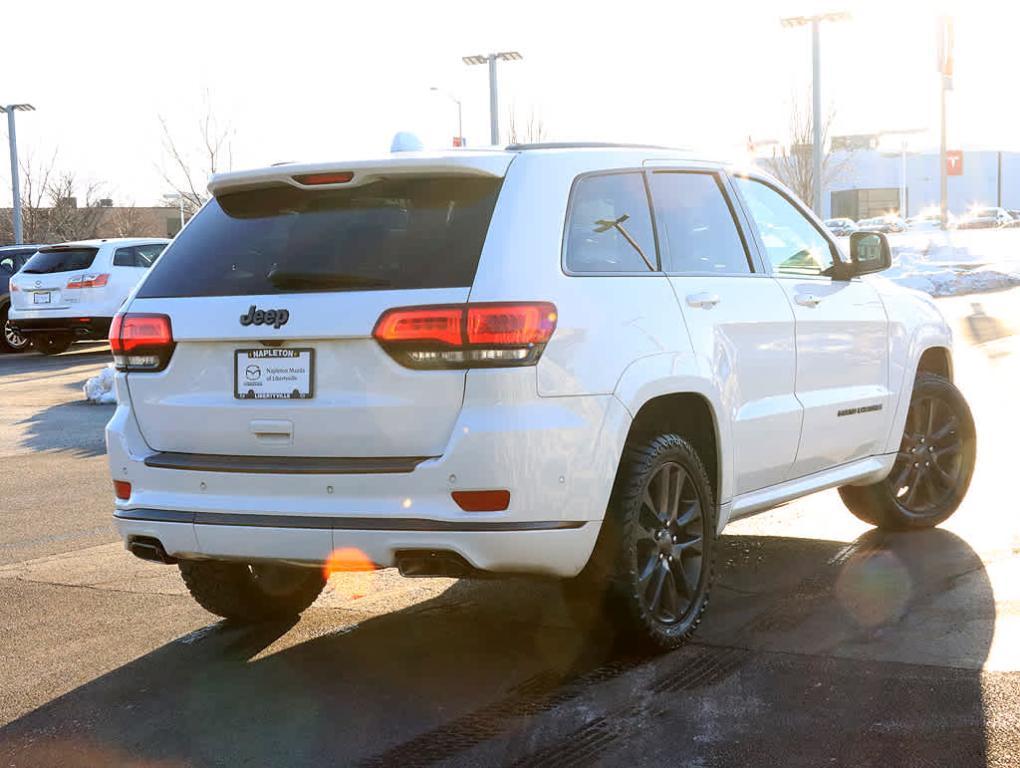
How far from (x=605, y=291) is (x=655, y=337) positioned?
11.3 inches

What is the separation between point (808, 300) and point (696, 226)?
0.78 meters

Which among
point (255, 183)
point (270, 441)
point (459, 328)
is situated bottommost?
point (270, 441)

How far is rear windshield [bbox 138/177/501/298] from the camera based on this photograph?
4602 mm

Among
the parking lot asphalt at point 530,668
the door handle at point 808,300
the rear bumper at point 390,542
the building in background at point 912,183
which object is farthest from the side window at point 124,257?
the building in background at point 912,183

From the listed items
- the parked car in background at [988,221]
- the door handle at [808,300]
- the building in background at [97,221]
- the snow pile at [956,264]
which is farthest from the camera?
the parked car in background at [988,221]

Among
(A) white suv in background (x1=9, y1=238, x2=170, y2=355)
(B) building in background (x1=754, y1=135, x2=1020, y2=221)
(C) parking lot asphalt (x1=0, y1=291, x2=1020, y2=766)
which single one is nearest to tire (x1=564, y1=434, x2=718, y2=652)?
(C) parking lot asphalt (x1=0, y1=291, x2=1020, y2=766)

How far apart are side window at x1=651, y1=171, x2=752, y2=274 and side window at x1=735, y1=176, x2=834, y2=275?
8.4 inches

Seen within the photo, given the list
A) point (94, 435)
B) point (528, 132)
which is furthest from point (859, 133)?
point (94, 435)

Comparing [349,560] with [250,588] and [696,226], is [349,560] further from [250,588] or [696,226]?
[696,226]

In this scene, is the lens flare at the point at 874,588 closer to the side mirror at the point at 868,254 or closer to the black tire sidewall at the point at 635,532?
the black tire sidewall at the point at 635,532

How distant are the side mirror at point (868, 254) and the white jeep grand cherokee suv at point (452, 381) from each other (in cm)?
103

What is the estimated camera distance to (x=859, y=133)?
120938 mm

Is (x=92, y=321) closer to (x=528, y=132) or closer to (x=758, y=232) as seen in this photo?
(x=758, y=232)

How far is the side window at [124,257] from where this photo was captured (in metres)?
21.8
